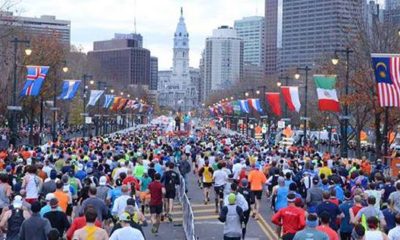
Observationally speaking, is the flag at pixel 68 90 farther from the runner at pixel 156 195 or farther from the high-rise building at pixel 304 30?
the high-rise building at pixel 304 30

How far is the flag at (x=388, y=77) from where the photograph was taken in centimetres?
2550

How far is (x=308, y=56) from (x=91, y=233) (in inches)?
6303

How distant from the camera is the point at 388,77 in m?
25.7

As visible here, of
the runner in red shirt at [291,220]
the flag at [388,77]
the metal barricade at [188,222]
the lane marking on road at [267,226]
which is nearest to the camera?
the runner in red shirt at [291,220]

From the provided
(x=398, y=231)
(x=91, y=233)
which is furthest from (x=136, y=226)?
(x=398, y=231)

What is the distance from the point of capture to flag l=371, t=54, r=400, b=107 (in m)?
25.5

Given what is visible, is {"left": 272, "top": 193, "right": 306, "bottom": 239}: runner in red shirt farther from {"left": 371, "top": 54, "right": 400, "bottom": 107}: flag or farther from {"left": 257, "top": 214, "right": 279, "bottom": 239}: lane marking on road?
{"left": 371, "top": 54, "right": 400, "bottom": 107}: flag

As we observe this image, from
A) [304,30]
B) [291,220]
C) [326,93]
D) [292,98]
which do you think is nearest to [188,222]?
[291,220]

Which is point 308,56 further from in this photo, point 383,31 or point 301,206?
point 301,206

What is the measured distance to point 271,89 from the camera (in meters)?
102

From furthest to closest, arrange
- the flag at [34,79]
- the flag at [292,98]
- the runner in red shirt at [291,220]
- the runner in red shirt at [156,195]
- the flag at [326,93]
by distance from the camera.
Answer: the flag at [292,98], the flag at [34,79], the flag at [326,93], the runner in red shirt at [156,195], the runner in red shirt at [291,220]

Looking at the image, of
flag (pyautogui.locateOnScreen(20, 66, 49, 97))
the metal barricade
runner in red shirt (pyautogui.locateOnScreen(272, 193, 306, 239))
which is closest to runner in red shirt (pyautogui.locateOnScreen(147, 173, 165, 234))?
the metal barricade

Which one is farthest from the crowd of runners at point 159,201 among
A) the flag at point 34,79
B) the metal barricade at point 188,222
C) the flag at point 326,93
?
the flag at point 34,79

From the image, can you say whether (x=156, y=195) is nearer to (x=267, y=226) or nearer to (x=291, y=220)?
(x=267, y=226)
